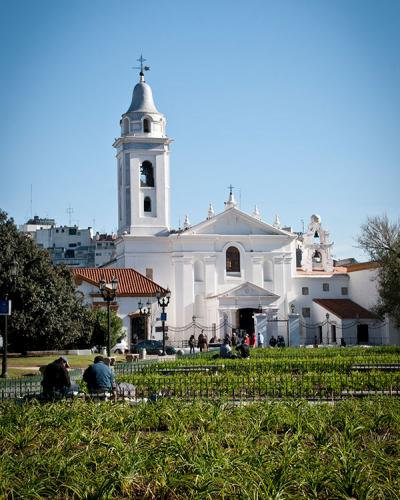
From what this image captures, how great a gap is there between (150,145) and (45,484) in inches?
2116

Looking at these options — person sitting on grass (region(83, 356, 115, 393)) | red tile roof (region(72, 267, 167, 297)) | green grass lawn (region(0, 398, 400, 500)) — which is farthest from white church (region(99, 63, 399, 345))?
green grass lawn (region(0, 398, 400, 500))

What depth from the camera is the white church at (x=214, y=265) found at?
60594 mm

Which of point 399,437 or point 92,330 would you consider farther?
point 92,330

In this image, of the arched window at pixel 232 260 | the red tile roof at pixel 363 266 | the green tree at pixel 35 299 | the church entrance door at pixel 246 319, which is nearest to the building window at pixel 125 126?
the arched window at pixel 232 260

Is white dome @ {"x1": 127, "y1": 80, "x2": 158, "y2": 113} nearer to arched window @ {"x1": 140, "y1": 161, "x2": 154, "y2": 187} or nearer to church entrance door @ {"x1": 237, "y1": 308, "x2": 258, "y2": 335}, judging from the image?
arched window @ {"x1": 140, "y1": 161, "x2": 154, "y2": 187}

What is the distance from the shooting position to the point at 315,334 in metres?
62.4

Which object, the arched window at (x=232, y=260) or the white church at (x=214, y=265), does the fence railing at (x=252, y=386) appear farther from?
the arched window at (x=232, y=260)

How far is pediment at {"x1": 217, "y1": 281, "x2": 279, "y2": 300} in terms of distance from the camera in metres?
60.5

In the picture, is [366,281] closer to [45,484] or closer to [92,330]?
[92,330]

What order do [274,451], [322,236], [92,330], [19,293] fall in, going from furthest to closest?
[322,236] < [92,330] < [19,293] < [274,451]

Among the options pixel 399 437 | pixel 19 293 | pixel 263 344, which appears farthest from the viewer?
pixel 263 344

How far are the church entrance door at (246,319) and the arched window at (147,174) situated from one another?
11.3 m

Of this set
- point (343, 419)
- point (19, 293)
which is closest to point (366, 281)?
point (19, 293)

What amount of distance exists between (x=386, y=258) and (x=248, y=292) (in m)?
11.1
